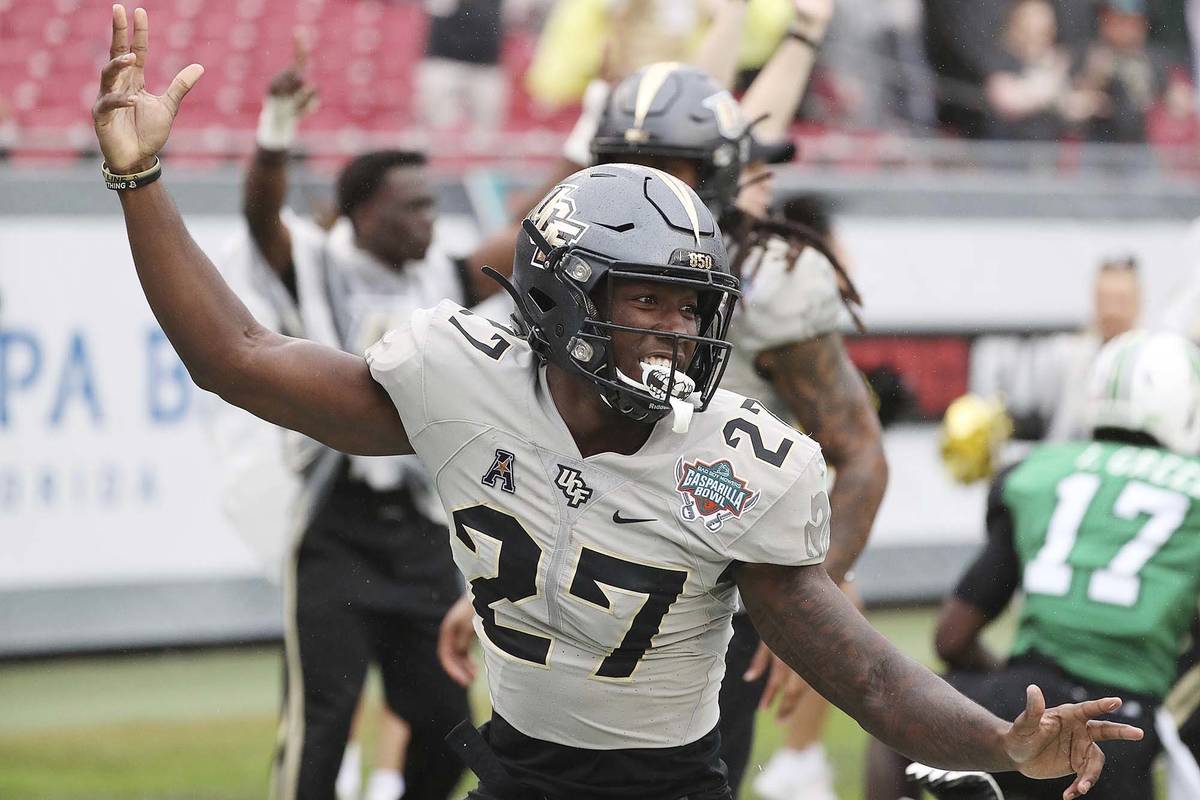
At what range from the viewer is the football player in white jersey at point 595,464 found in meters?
2.69

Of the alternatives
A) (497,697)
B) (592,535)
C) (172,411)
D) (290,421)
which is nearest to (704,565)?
(592,535)

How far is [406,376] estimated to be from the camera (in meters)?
2.81

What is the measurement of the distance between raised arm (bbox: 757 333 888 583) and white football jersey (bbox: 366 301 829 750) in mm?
1038

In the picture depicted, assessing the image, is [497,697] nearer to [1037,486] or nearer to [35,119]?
[1037,486]

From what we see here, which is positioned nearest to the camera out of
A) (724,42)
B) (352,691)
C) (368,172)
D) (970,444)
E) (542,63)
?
(352,691)

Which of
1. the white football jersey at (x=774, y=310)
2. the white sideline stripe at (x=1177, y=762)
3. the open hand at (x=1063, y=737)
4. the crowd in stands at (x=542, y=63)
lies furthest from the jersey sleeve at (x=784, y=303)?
the crowd in stands at (x=542, y=63)

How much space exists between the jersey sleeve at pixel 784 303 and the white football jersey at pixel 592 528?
100cm

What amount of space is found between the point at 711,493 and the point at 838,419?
1.29 meters

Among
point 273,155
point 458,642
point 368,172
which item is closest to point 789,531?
point 458,642

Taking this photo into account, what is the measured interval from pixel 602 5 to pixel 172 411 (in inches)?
114

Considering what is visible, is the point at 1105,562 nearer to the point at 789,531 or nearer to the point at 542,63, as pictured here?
the point at 789,531

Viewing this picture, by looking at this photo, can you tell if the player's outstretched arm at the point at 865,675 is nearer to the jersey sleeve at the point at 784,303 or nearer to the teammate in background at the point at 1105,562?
the jersey sleeve at the point at 784,303

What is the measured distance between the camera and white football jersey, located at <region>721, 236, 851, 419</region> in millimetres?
3863

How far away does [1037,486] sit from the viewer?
4.40 metres
